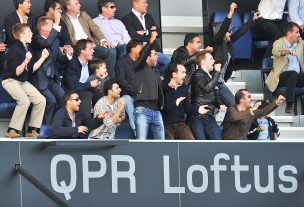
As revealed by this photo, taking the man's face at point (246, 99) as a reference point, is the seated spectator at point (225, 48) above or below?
above

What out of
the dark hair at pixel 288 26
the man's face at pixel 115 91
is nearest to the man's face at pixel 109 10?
the man's face at pixel 115 91

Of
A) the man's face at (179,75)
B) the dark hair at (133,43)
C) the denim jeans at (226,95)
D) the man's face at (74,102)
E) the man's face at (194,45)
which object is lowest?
the denim jeans at (226,95)

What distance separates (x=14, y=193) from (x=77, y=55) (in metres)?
2.72

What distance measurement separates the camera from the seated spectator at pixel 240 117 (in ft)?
61.9

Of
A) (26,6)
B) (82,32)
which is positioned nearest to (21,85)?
(26,6)

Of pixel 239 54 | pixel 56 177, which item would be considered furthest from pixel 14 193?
pixel 239 54

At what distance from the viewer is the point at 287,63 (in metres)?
21.0

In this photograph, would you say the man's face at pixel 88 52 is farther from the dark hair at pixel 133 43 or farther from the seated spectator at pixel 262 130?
the seated spectator at pixel 262 130

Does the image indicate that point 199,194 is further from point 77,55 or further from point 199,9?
point 199,9

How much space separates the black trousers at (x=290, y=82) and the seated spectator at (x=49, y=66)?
3.51 m

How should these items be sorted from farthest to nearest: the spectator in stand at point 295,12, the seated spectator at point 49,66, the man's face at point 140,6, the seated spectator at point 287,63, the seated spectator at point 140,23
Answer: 1. the spectator in stand at point 295,12
2. the seated spectator at point 287,63
3. the man's face at point 140,6
4. the seated spectator at point 140,23
5. the seated spectator at point 49,66

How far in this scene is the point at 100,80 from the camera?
18750 millimetres

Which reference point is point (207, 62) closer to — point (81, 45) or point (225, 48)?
point (225, 48)

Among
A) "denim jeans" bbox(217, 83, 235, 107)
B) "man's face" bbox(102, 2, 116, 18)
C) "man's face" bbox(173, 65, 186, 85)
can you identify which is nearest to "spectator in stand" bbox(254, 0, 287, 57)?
"denim jeans" bbox(217, 83, 235, 107)
